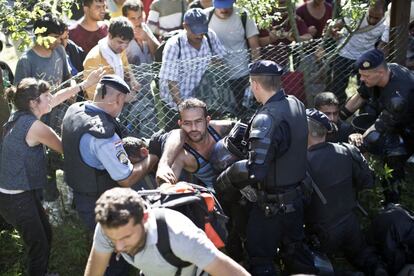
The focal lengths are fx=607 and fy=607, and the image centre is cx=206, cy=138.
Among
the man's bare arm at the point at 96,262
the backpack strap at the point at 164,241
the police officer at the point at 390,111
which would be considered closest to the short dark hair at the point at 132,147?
the man's bare arm at the point at 96,262

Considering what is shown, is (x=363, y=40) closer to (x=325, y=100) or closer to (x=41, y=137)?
(x=325, y=100)

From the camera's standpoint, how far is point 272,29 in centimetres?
720

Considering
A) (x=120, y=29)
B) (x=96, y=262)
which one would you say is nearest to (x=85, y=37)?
(x=120, y=29)

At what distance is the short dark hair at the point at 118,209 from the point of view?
2988 millimetres

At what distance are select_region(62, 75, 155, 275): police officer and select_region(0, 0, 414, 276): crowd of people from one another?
0.01 metres

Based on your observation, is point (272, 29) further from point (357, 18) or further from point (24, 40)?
point (24, 40)

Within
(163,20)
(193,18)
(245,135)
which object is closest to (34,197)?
(245,135)

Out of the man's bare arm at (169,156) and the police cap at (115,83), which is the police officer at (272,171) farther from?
the police cap at (115,83)

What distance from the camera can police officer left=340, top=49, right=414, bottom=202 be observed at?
5.60 meters

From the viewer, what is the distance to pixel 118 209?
2998 millimetres

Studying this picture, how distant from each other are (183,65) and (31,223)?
2.34 meters

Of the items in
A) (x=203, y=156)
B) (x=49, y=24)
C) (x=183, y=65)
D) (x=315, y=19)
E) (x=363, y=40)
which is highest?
(x=49, y=24)

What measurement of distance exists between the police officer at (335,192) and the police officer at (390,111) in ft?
2.24

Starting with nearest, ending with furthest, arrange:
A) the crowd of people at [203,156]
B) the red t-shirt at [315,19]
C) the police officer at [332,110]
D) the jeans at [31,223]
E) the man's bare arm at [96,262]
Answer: the man's bare arm at [96,262] → the crowd of people at [203,156] → the jeans at [31,223] → the police officer at [332,110] → the red t-shirt at [315,19]
